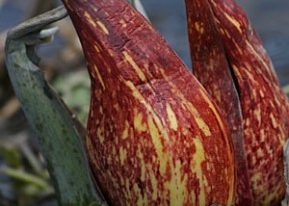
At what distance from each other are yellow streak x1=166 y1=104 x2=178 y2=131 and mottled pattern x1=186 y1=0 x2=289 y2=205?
0.10 metres

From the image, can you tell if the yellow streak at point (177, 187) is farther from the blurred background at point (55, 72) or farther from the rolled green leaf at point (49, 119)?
the blurred background at point (55, 72)

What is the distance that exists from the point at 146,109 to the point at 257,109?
14 centimetres

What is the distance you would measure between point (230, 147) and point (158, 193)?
9 cm

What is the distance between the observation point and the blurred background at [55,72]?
1.89 metres

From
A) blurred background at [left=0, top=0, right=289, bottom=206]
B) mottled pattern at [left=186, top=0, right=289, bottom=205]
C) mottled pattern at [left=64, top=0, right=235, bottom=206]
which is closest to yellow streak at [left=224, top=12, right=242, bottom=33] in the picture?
mottled pattern at [left=186, top=0, right=289, bottom=205]

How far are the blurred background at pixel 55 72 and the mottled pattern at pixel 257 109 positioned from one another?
1.99ft

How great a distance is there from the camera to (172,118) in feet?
3.43

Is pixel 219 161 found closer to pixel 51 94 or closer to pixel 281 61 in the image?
pixel 51 94

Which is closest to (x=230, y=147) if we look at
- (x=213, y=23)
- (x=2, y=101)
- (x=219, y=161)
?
(x=219, y=161)

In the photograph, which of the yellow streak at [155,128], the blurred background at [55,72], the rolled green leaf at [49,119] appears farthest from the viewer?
the blurred background at [55,72]

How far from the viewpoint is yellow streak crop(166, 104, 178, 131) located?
1046 millimetres

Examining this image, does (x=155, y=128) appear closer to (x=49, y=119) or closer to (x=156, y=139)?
(x=156, y=139)

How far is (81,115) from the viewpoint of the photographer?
1.79 meters

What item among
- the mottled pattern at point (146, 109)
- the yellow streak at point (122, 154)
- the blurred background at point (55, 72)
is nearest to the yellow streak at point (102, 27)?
the mottled pattern at point (146, 109)
